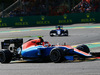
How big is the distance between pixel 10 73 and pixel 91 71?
7.87 ft

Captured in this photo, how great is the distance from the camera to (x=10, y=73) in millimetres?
8719

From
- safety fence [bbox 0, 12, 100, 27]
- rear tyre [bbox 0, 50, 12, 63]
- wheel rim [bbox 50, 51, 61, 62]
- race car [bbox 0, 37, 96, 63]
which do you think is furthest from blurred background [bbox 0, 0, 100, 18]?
wheel rim [bbox 50, 51, 61, 62]

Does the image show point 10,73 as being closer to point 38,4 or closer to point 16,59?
point 16,59

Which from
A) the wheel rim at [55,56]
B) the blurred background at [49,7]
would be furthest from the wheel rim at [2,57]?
the blurred background at [49,7]

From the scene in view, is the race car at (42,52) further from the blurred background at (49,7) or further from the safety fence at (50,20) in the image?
the blurred background at (49,7)

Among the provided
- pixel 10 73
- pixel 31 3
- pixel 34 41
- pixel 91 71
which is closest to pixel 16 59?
pixel 34 41

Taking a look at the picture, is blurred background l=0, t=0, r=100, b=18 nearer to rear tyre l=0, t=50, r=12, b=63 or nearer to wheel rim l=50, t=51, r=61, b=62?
rear tyre l=0, t=50, r=12, b=63

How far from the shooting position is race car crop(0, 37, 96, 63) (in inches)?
411

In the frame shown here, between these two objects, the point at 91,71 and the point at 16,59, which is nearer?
the point at 91,71

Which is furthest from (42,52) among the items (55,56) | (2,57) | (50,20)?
(50,20)

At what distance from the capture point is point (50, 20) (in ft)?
121

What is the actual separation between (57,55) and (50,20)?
26631 millimetres

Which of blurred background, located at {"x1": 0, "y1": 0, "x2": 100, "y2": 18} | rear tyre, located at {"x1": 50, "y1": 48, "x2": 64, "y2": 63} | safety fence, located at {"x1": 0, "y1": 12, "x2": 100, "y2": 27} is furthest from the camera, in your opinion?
blurred background, located at {"x1": 0, "y1": 0, "x2": 100, "y2": 18}

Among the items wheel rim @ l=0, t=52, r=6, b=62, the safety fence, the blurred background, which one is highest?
the blurred background
